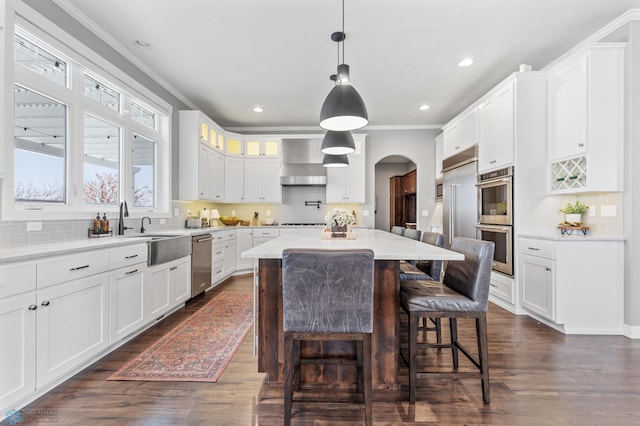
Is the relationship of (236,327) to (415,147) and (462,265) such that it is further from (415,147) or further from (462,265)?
(415,147)

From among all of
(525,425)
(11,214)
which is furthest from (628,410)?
(11,214)

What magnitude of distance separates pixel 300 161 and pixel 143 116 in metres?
2.74

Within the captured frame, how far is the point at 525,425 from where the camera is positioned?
1585 millimetres

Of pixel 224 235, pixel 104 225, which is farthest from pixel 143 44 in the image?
pixel 224 235

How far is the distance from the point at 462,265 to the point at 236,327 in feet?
7.16

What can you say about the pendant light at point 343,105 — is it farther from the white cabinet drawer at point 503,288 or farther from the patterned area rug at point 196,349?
the white cabinet drawer at point 503,288

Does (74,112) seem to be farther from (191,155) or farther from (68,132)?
(191,155)

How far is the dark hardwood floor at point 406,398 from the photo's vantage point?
164 centimetres

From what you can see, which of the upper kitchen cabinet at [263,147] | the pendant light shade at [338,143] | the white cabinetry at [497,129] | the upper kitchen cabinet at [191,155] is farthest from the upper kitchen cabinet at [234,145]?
the white cabinetry at [497,129]

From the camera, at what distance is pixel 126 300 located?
2461 millimetres

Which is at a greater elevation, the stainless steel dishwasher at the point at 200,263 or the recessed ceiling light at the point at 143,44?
the recessed ceiling light at the point at 143,44

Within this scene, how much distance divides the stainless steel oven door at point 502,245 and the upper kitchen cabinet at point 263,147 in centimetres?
389

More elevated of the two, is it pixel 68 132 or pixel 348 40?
pixel 348 40

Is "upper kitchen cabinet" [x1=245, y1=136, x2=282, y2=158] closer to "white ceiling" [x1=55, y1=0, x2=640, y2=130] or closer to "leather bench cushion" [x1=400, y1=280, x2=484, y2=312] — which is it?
"white ceiling" [x1=55, y1=0, x2=640, y2=130]
